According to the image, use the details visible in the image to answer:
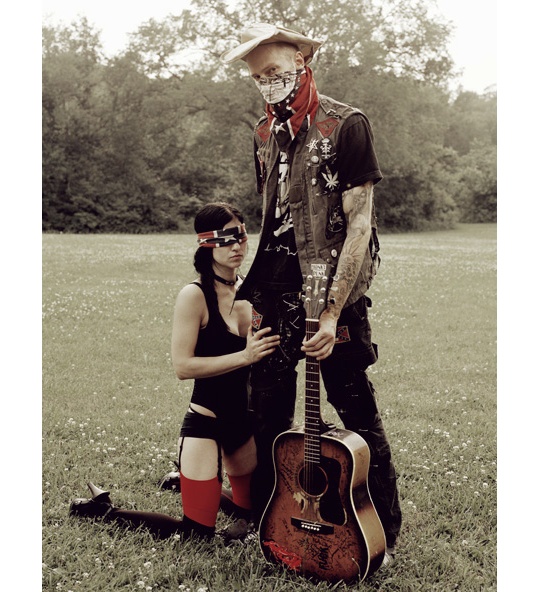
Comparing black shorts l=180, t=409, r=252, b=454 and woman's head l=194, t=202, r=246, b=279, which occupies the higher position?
woman's head l=194, t=202, r=246, b=279

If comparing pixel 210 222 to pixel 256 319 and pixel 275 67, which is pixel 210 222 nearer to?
pixel 256 319

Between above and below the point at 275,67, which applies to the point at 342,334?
below

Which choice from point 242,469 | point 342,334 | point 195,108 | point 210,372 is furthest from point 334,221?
point 195,108

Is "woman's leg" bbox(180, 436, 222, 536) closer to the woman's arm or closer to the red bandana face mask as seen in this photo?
the woman's arm

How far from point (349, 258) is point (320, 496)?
1.15 meters

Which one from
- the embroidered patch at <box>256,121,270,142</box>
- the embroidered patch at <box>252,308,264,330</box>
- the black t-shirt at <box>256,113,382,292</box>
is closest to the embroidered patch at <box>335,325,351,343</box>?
the black t-shirt at <box>256,113,382,292</box>

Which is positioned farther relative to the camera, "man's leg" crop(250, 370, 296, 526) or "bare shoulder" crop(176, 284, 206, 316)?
"bare shoulder" crop(176, 284, 206, 316)

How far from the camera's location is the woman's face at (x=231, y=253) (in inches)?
148

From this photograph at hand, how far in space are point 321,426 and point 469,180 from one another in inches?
1944

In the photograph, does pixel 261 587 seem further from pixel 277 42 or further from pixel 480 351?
pixel 480 351

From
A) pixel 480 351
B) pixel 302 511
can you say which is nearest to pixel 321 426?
pixel 302 511

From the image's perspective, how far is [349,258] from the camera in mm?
3109

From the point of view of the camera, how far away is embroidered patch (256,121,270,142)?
344 cm

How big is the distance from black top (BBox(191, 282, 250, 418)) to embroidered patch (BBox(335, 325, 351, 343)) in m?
0.70
